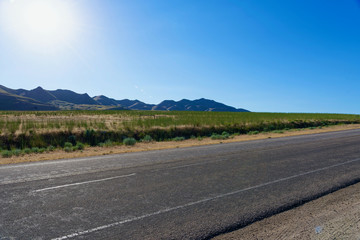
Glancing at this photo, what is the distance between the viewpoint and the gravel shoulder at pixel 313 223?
4.01 meters

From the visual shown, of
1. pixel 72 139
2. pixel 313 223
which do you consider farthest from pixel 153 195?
pixel 72 139

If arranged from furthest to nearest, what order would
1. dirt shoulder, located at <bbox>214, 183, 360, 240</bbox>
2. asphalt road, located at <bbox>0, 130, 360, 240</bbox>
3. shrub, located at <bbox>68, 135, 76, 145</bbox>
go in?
1. shrub, located at <bbox>68, 135, 76, 145</bbox>
2. asphalt road, located at <bbox>0, 130, 360, 240</bbox>
3. dirt shoulder, located at <bbox>214, 183, 360, 240</bbox>

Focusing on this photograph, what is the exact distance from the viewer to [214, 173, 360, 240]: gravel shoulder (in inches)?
158

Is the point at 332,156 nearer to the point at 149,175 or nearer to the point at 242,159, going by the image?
the point at 242,159

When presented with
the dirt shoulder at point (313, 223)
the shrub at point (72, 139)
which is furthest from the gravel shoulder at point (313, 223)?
the shrub at point (72, 139)

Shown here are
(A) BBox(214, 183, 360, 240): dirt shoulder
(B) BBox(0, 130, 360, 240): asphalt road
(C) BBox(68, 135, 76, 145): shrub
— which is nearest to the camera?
(A) BBox(214, 183, 360, 240): dirt shoulder

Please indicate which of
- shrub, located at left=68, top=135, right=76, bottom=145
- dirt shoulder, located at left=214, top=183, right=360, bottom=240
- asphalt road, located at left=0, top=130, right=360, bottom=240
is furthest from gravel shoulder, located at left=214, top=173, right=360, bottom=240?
shrub, located at left=68, top=135, right=76, bottom=145

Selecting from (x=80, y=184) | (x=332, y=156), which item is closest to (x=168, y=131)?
(x=332, y=156)

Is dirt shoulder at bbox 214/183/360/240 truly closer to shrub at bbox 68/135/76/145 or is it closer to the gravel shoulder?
the gravel shoulder

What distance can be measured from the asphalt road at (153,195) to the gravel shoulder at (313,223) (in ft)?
0.78

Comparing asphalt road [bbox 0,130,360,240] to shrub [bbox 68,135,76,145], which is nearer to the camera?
asphalt road [bbox 0,130,360,240]

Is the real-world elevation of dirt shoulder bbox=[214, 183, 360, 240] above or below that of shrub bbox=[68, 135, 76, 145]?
above

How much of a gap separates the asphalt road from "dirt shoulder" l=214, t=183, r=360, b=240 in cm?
24

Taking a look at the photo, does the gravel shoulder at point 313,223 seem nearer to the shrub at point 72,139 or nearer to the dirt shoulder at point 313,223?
the dirt shoulder at point 313,223
